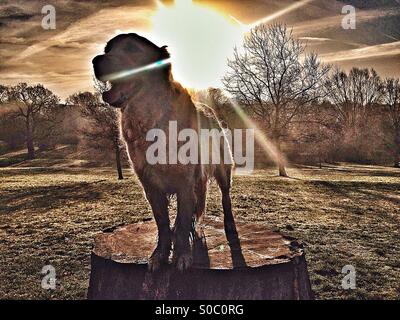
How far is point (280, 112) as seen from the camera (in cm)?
3073

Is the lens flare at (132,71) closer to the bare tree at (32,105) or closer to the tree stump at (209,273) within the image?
the tree stump at (209,273)

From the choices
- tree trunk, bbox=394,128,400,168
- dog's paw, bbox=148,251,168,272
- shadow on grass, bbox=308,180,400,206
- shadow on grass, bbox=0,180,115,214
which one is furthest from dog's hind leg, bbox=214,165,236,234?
tree trunk, bbox=394,128,400,168

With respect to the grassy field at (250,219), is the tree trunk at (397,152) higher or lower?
higher

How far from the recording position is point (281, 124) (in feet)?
100

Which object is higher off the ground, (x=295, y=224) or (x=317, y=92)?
(x=317, y=92)

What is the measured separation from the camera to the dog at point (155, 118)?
4156 millimetres

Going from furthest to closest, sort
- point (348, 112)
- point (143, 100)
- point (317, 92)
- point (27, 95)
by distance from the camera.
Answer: point (348, 112) < point (27, 95) < point (317, 92) < point (143, 100)

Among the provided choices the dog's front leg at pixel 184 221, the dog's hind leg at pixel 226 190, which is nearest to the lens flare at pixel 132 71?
the dog's front leg at pixel 184 221

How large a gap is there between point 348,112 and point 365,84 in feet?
13.4

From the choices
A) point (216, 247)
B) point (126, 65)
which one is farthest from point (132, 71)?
point (216, 247)

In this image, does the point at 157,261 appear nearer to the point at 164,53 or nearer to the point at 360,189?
the point at 164,53
